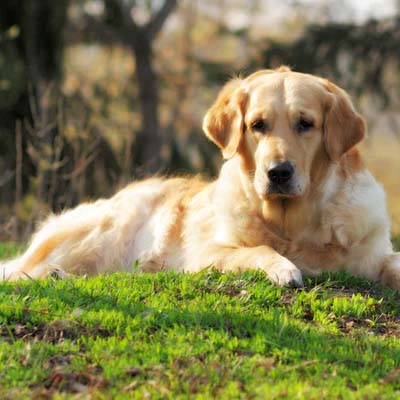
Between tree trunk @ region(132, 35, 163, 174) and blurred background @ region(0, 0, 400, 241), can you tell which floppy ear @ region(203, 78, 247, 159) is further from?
tree trunk @ region(132, 35, 163, 174)

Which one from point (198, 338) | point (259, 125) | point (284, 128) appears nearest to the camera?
point (198, 338)

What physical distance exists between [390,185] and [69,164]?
40.8ft

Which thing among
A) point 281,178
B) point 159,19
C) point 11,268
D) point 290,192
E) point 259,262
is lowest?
point 11,268

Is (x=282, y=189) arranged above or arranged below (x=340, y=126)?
below

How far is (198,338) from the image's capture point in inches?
169

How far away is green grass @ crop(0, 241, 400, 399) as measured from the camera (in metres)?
3.76

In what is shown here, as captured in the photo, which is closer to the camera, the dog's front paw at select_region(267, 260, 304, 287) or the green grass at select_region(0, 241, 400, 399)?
the green grass at select_region(0, 241, 400, 399)

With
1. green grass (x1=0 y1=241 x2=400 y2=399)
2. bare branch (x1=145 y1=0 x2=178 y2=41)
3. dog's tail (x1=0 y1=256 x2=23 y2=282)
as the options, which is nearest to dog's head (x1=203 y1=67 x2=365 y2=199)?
green grass (x1=0 y1=241 x2=400 y2=399)

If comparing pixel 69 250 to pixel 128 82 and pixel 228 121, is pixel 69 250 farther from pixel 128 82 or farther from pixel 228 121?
pixel 128 82

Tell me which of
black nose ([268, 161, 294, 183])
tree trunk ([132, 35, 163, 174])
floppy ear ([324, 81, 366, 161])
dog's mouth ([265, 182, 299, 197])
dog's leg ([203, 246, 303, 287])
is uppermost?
floppy ear ([324, 81, 366, 161])

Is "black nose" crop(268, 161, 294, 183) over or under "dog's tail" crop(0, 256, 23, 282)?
over

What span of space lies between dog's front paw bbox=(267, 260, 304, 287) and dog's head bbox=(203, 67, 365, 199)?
1.64ft

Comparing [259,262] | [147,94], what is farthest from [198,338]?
[147,94]

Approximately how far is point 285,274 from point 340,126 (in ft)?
3.93
